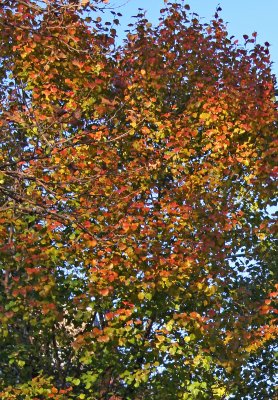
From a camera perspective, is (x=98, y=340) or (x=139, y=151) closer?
(x=98, y=340)

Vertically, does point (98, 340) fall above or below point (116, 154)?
below

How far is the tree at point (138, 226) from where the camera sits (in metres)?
12.1

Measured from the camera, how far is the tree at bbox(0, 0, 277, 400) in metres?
12.1

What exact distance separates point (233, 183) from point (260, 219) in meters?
0.92

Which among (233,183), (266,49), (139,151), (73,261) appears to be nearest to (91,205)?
(73,261)

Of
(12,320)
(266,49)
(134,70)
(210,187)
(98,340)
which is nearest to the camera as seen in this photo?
(98,340)

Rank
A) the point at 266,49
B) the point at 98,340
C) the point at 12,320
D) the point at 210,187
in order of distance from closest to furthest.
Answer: the point at 98,340
the point at 12,320
the point at 210,187
the point at 266,49

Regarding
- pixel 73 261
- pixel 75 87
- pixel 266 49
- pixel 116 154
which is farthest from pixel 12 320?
pixel 266 49

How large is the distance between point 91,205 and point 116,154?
1.48 metres

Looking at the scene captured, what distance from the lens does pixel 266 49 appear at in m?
16.0

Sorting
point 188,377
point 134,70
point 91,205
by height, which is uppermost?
point 134,70

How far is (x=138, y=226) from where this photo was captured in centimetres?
1275

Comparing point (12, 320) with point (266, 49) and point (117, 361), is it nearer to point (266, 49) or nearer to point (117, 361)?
point (117, 361)

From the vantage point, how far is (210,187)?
13570mm
